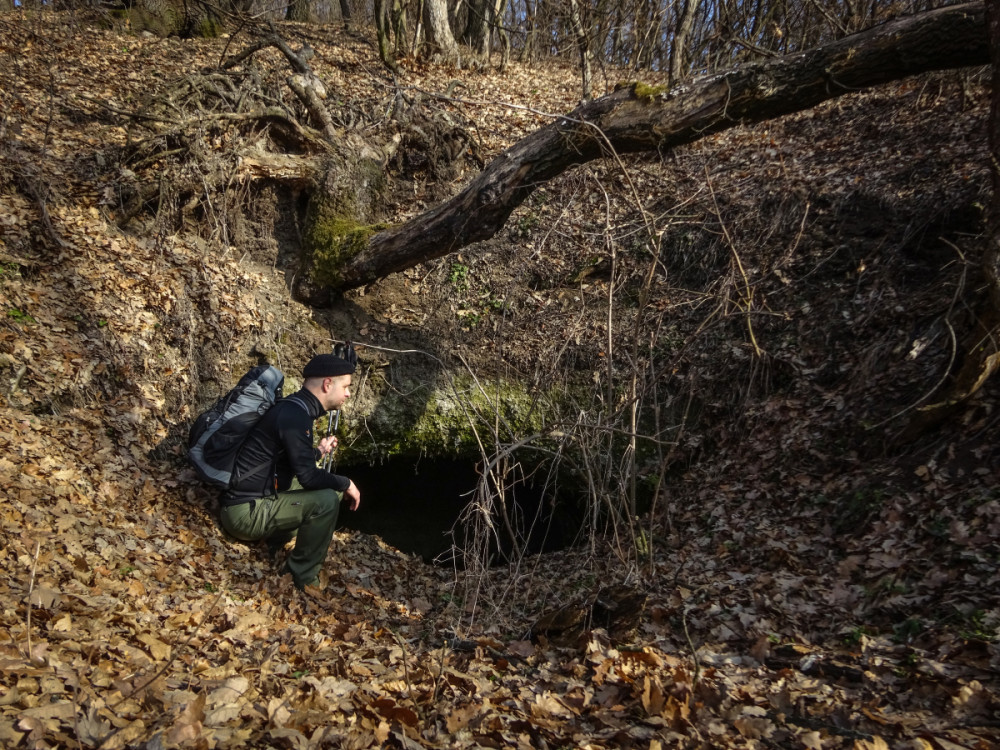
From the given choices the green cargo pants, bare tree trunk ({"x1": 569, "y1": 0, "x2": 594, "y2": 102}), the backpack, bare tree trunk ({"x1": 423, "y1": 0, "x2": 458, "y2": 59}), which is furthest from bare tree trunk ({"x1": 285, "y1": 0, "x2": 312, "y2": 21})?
the green cargo pants

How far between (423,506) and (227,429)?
4.46 meters

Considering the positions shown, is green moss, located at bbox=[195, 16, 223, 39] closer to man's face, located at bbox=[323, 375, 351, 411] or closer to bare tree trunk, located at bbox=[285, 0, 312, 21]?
bare tree trunk, located at bbox=[285, 0, 312, 21]

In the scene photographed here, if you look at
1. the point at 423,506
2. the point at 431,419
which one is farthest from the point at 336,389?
the point at 423,506

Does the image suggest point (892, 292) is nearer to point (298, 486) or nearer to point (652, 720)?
point (652, 720)

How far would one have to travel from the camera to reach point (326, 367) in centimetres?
499

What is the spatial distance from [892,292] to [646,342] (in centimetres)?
251

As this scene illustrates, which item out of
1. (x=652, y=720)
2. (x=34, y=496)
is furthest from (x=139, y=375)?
(x=652, y=720)

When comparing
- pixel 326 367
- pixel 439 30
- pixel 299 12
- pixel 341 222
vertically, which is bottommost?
pixel 326 367

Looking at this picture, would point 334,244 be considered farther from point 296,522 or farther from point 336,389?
point 296,522

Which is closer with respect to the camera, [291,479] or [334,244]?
[291,479]

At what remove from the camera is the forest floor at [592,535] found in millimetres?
3045

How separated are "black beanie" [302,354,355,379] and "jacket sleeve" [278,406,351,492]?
0.31 meters

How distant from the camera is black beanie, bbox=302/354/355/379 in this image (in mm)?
4988

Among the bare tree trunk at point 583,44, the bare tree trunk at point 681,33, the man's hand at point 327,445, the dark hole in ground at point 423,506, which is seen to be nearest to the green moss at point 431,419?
the dark hole in ground at point 423,506
